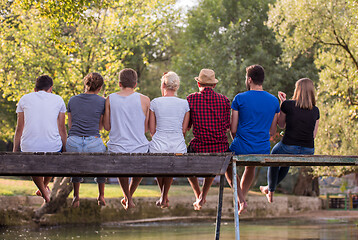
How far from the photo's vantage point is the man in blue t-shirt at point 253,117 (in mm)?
8195

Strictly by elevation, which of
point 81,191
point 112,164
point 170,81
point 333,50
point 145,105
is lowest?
point 81,191

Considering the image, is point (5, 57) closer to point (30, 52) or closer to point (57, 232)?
point (30, 52)

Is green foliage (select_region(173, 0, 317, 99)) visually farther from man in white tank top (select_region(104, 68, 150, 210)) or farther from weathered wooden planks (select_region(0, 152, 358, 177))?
weathered wooden planks (select_region(0, 152, 358, 177))

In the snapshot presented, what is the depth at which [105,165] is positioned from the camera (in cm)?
687

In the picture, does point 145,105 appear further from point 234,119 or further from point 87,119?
point 234,119

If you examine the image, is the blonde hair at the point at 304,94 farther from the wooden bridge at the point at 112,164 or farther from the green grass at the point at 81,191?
the green grass at the point at 81,191

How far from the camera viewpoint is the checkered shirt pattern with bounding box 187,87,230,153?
811 cm

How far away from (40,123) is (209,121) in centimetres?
251

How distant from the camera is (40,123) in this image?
810cm

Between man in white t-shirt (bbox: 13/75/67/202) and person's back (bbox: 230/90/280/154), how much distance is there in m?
2.72

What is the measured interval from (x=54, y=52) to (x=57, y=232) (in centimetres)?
699

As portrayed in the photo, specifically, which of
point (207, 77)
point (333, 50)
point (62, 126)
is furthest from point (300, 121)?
point (333, 50)

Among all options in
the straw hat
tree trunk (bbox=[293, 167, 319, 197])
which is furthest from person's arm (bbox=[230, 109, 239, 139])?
tree trunk (bbox=[293, 167, 319, 197])

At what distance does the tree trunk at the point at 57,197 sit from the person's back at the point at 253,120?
574 inches
